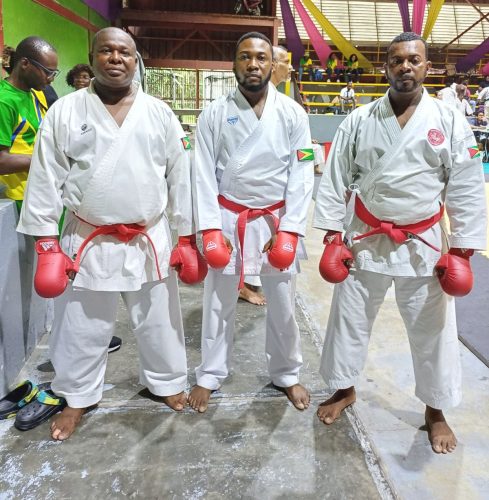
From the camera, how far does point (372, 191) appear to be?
186cm

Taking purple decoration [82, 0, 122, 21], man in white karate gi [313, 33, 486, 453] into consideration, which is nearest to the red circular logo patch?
man in white karate gi [313, 33, 486, 453]

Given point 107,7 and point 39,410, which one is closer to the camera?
point 39,410

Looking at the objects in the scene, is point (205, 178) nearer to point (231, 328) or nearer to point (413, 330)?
point (231, 328)

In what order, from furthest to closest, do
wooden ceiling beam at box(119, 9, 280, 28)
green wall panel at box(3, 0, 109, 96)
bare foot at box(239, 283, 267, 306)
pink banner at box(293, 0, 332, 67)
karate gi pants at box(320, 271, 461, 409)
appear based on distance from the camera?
pink banner at box(293, 0, 332, 67) → wooden ceiling beam at box(119, 9, 280, 28) → green wall panel at box(3, 0, 109, 96) → bare foot at box(239, 283, 267, 306) → karate gi pants at box(320, 271, 461, 409)

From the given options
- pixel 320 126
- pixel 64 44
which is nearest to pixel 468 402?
pixel 64 44

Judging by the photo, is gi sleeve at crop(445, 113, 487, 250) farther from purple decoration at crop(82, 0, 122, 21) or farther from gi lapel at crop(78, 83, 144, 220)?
purple decoration at crop(82, 0, 122, 21)

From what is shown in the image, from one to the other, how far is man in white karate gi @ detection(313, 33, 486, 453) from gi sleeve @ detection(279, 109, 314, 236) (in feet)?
0.25

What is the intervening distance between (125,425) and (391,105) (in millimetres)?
1680

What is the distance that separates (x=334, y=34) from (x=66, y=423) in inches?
524

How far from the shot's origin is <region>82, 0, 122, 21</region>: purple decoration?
848cm

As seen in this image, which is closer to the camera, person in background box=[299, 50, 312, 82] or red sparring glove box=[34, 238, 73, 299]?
red sparring glove box=[34, 238, 73, 299]

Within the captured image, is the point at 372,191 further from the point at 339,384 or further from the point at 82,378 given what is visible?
the point at 82,378

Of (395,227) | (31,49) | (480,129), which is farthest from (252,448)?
(480,129)

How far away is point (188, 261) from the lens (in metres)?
1.98
